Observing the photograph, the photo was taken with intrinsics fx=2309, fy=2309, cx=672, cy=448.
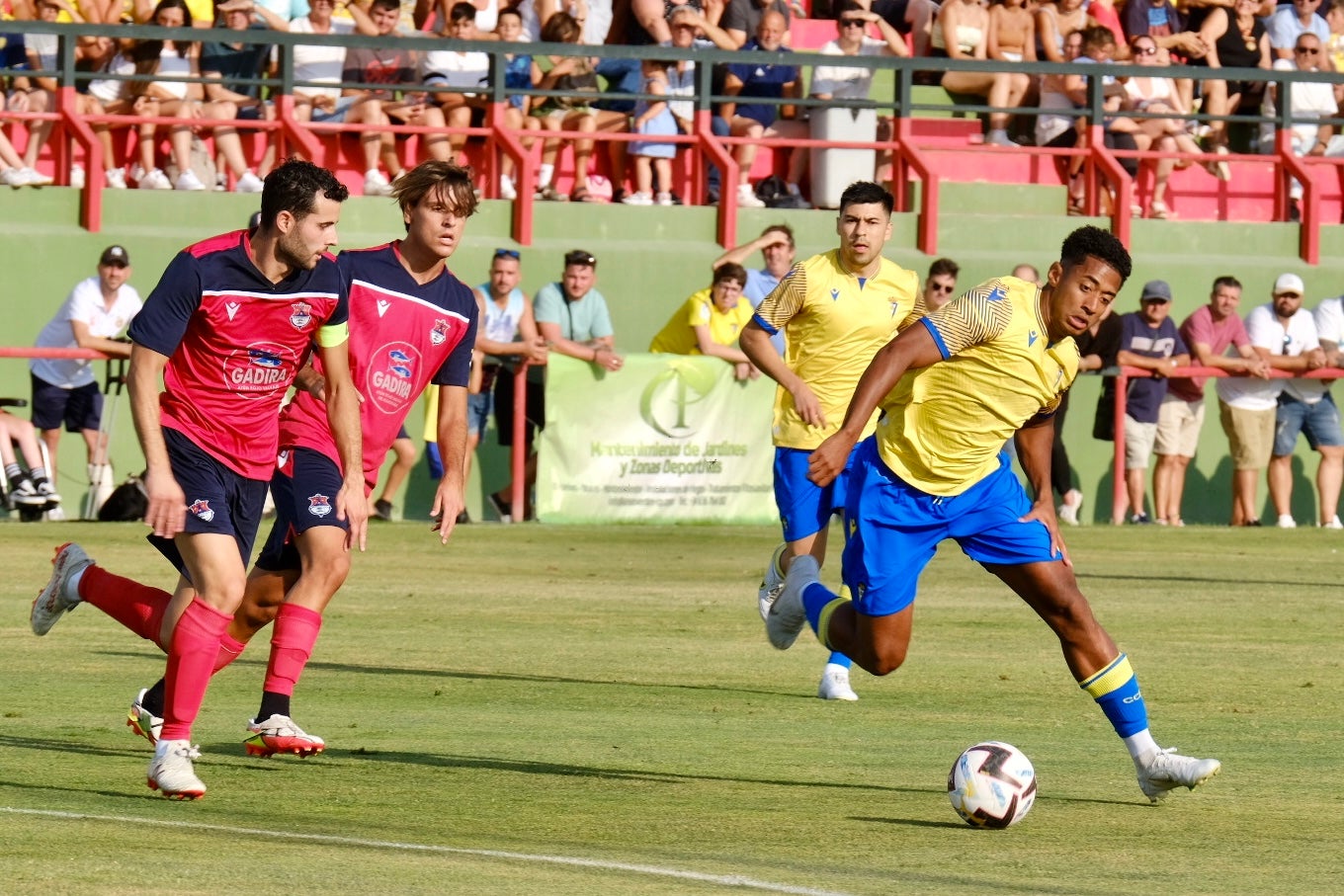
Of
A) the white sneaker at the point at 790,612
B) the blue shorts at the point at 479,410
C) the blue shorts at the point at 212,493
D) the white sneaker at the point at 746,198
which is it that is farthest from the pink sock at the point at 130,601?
the white sneaker at the point at 746,198

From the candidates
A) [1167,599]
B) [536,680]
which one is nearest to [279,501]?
[536,680]

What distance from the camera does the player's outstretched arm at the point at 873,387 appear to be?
318 inches

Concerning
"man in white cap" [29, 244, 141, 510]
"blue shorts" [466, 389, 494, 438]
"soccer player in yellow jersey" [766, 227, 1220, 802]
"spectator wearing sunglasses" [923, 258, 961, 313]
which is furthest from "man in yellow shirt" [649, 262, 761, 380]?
"soccer player in yellow jersey" [766, 227, 1220, 802]

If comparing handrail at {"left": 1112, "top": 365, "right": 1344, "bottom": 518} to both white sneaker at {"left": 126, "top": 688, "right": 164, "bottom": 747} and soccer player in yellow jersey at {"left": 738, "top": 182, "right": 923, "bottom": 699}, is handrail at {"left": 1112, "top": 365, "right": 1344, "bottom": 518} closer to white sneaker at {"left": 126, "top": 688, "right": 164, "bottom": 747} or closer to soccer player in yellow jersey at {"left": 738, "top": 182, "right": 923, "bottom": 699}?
soccer player in yellow jersey at {"left": 738, "top": 182, "right": 923, "bottom": 699}

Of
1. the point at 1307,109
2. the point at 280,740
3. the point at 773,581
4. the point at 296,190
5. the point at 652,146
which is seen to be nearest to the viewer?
the point at 296,190

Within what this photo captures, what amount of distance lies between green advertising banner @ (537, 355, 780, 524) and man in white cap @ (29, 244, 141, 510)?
365cm

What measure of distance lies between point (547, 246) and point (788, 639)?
523 inches

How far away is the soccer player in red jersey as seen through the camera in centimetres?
779

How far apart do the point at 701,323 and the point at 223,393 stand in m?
12.3

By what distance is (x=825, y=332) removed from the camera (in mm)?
11969

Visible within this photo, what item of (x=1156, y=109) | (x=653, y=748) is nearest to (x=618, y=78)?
(x=1156, y=109)

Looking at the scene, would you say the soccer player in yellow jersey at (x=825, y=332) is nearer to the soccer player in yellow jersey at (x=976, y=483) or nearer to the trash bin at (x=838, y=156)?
the soccer player in yellow jersey at (x=976, y=483)

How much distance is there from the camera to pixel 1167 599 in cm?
1588

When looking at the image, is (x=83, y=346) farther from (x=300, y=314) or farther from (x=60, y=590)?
(x=300, y=314)
